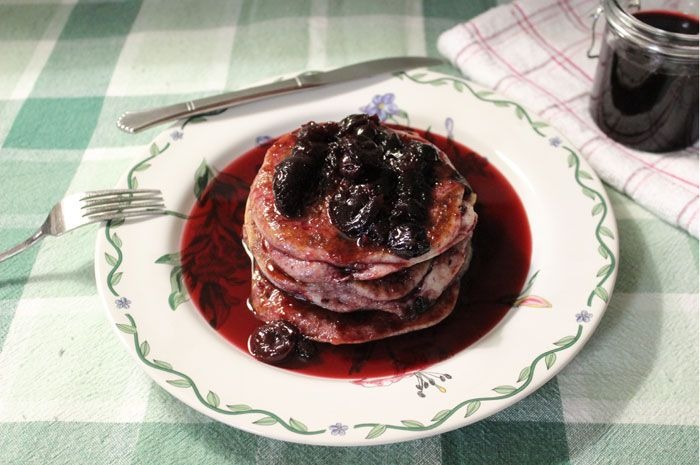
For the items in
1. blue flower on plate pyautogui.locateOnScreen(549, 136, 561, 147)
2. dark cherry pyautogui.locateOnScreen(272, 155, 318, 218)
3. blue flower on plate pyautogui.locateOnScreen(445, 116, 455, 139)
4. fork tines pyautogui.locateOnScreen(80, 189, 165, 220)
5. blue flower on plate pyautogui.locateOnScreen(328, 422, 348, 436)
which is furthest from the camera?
blue flower on plate pyautogui.locateOnScreen(445, 116, 455, 139)

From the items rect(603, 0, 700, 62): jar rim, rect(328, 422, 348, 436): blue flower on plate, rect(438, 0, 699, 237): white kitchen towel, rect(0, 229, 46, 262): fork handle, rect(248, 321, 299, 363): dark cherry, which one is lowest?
rect(438, 0, 699, 237): white kitchen towel

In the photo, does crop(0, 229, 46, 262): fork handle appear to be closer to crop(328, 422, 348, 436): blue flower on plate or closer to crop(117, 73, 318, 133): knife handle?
crop(117, 73, 318, 133): knife handle

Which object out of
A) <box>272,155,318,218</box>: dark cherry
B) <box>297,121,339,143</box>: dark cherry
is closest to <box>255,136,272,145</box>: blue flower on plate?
<box>297,121,339,143</box>: dark cherry

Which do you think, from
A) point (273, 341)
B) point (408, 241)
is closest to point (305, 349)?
point (273, 341)

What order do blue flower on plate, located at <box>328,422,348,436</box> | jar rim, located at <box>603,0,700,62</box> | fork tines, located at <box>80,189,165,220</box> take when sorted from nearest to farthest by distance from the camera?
blue flower on plate, located at <box>328,422,348,436</box> → fork tines, located at <box>80,189,165,220</box> → jar rim, located at <box>603,0,700,62</box>

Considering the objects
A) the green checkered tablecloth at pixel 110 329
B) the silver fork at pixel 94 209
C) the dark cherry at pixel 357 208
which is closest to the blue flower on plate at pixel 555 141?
the green checkered tablecloth at pixel 110 329

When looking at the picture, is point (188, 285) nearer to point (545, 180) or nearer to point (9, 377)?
point (9, 377)
